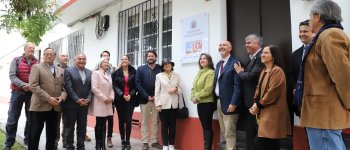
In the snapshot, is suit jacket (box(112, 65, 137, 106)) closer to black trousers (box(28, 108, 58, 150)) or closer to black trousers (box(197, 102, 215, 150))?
Result: black trousers (box(28, 108, 58, 150))

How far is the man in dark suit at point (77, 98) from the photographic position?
14.8ft

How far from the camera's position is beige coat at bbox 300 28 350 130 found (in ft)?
6.59

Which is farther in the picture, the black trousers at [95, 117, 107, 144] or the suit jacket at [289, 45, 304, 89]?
the black trousers at [95, 117, 107, 144]

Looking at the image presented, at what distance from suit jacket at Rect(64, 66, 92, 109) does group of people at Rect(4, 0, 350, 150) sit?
16 millimetres

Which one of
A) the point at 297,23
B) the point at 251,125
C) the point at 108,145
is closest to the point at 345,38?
the point at 297,23

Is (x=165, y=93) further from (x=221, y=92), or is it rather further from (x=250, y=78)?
(x=250, y=78)

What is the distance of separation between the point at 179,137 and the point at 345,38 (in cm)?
368

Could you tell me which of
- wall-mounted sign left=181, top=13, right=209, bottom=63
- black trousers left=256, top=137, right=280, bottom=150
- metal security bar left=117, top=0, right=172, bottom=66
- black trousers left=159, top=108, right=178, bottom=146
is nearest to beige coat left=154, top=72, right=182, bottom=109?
black trousers left=159, top=108, right=178, bottom=146

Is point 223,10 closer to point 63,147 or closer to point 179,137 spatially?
point 179,137

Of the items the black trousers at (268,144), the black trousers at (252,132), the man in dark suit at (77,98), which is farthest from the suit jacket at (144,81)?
the black trousers at (268,144)

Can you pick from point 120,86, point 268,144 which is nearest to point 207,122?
point 268,144

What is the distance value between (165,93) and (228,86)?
125cm

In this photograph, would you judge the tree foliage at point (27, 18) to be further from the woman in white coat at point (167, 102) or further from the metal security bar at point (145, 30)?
the metal security bar at point (145, 30)

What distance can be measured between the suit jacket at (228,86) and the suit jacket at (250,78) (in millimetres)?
134
